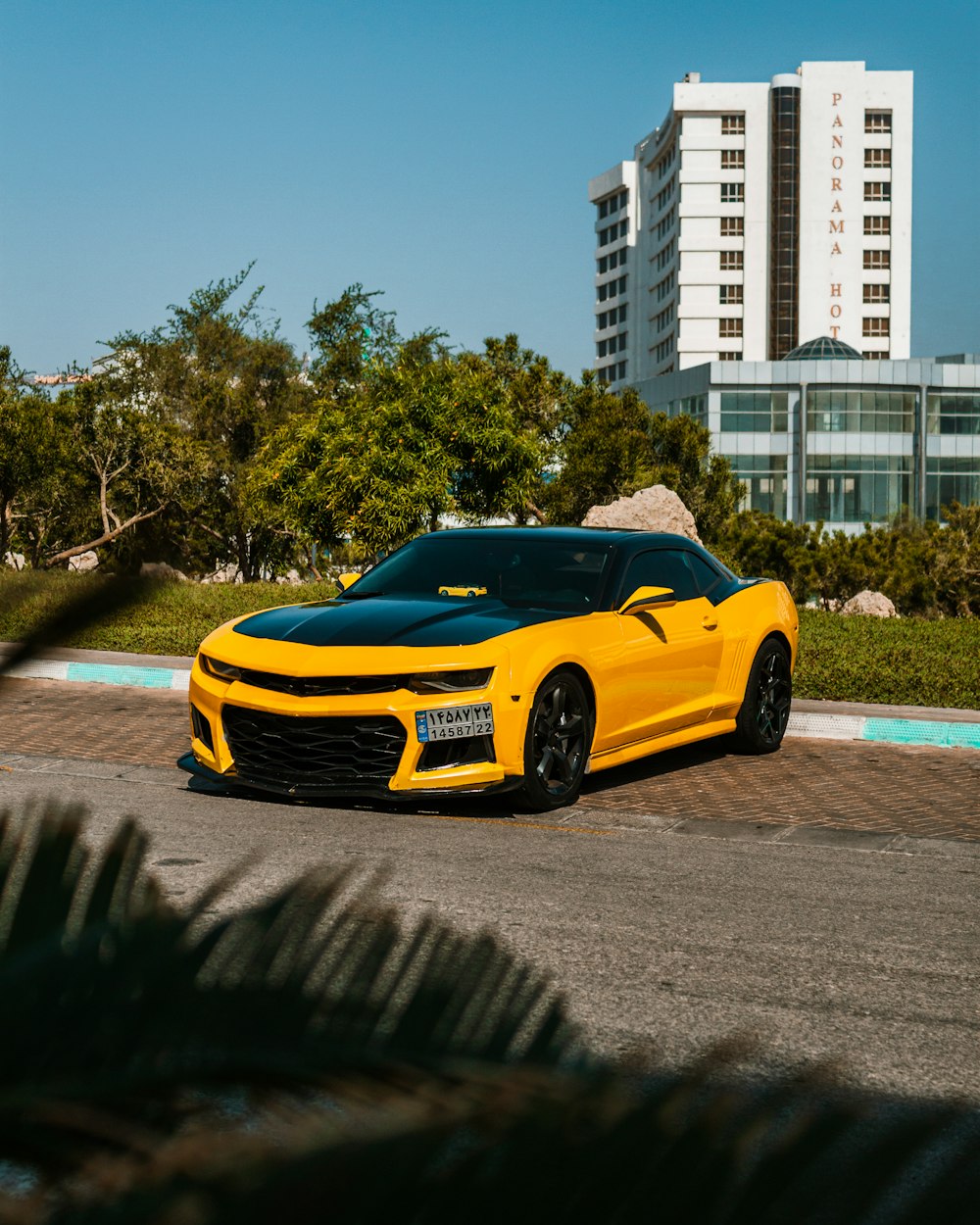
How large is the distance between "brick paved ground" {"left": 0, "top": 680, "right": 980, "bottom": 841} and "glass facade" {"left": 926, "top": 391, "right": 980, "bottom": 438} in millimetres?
76351

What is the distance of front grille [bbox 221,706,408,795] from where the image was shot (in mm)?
6922

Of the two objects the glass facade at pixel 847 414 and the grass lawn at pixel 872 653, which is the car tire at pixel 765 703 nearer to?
the grass lawn at pixel 872 653

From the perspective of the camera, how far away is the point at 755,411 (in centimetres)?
8238

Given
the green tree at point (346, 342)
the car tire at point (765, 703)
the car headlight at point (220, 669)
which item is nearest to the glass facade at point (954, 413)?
the green tree at point (346, 342)

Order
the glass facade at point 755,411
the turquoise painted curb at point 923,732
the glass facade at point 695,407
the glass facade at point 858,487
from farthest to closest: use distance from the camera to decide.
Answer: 1. the glass facade at point 695,407
2. the glass facade at point 755,411
3. the glass facade at point 858,487
4. the turquoise painted curb at point 923,732

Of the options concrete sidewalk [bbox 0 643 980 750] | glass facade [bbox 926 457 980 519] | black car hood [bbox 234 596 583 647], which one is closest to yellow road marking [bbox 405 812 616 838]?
black car hood [bbox 234 596 583 647]

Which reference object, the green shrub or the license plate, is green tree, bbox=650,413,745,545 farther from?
the license plate

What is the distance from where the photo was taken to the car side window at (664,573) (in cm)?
860

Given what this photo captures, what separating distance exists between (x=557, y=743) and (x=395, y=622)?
3.37ft

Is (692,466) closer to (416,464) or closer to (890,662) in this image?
(416,464)

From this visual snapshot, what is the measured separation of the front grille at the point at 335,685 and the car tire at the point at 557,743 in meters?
0.72

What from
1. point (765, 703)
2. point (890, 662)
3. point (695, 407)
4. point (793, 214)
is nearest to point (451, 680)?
point (765, 703)

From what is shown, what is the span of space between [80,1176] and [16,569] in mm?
343

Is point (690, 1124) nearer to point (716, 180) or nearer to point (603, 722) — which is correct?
point (603, 722)
